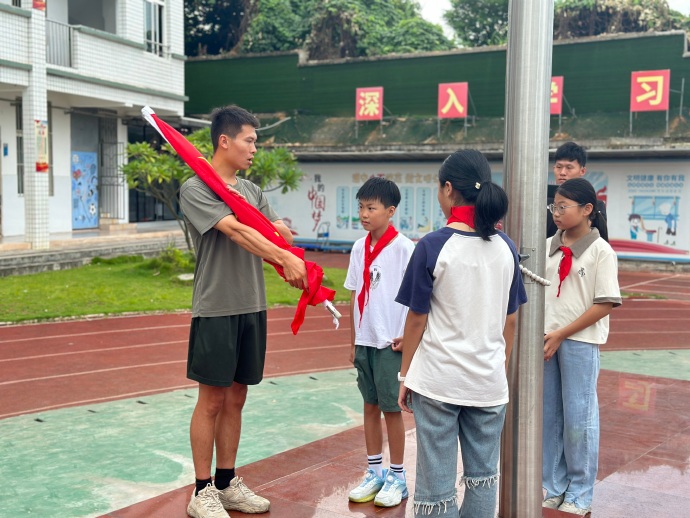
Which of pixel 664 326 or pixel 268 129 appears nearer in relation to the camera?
pixel 664 326

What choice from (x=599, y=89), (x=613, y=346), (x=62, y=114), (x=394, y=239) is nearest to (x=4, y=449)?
(x=394, y=239)

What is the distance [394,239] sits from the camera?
4039 millimetres

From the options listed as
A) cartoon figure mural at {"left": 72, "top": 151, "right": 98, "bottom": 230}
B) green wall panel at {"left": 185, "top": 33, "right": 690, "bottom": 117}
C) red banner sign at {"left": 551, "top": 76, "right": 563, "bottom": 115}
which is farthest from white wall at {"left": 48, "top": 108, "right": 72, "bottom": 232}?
red banner sign at {"left": 551, "top": 76, "right": 563, "bottom": 115}

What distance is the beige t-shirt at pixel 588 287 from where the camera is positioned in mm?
3756

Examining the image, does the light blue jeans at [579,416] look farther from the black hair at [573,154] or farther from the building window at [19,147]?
the building window at [19,147]

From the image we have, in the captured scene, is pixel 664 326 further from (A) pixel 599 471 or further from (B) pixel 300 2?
(B) pixel 300 2

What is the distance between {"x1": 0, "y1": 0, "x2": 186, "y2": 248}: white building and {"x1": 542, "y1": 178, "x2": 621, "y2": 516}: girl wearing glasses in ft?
41.5

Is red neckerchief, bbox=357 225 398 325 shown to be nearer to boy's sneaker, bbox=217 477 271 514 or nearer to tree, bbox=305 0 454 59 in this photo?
boy's sneaker, bbox=217 477 271 514

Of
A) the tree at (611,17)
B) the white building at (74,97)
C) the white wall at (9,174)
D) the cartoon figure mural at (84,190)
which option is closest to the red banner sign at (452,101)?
the white building at (74,97)

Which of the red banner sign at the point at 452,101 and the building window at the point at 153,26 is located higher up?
the building window at the point at 153,26

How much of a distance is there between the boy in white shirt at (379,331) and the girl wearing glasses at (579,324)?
2.39ft

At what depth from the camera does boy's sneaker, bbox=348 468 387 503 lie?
3.90 m

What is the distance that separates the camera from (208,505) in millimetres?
3584

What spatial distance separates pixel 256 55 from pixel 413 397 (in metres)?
22.3
